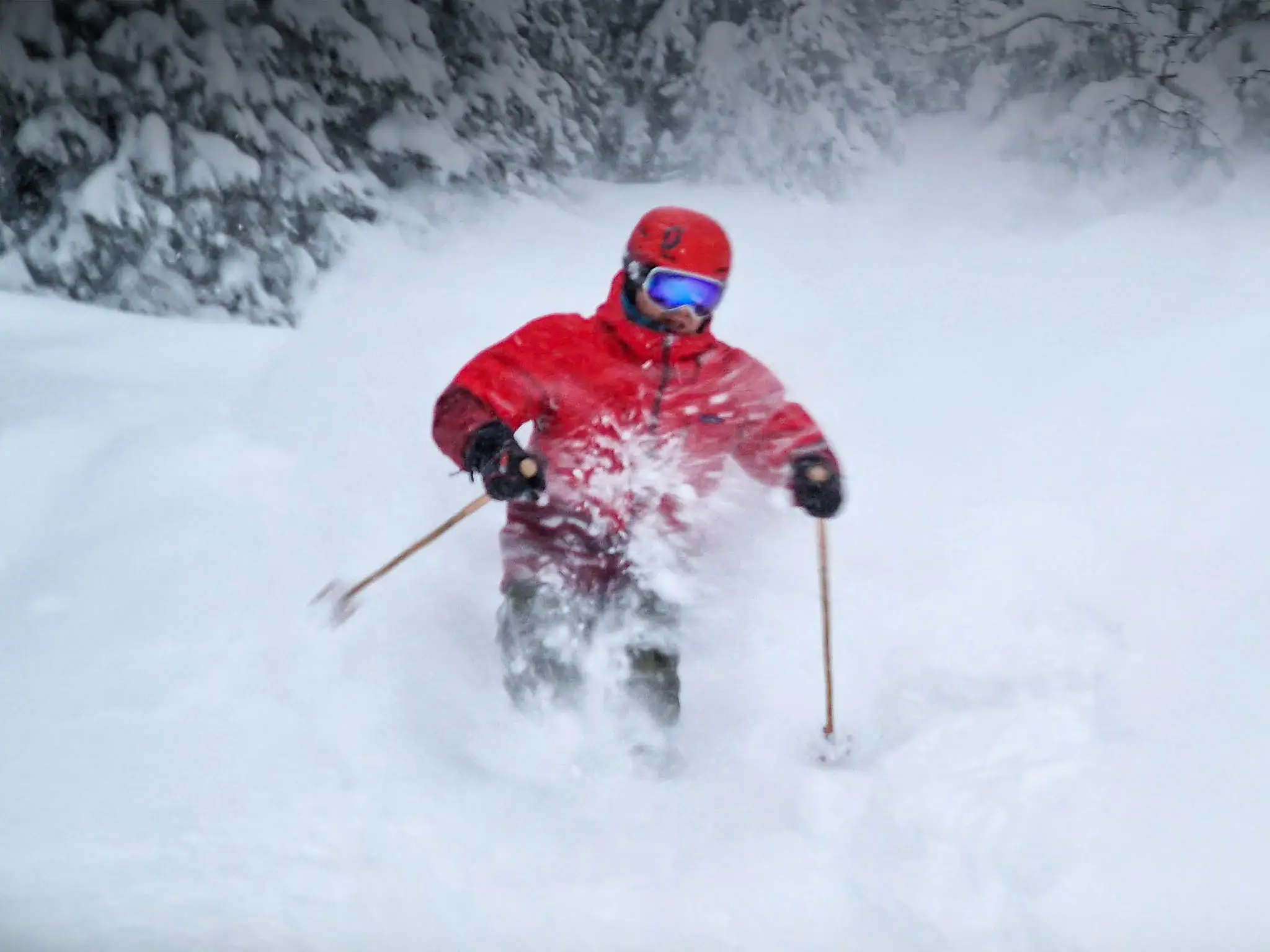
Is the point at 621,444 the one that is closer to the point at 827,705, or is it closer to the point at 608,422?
the point at 608,422

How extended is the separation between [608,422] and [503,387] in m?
0.30

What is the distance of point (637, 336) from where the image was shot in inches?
98.8

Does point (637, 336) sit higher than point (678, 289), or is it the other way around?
point (678, 289)

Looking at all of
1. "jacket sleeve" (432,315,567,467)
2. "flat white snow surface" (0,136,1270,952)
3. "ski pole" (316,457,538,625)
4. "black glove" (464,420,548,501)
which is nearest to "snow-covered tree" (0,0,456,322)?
"flat white snow surface" (0,136,1270,952)

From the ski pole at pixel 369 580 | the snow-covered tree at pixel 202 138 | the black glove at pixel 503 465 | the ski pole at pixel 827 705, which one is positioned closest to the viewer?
the black glove at pixel 503 465

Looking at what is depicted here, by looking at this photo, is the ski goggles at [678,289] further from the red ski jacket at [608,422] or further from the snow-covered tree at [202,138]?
the snow-covered tree at [202,138]

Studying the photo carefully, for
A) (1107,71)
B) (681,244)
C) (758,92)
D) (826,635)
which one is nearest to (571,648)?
(826,635)

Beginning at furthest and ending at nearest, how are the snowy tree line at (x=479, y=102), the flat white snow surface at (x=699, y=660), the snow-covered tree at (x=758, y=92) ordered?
the snow-covered tree at (x=758, y=92) → the snowy tree line at (x=479, y=102) → the flat white snow surface at (x=699, y=660)

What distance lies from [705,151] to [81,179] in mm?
3887

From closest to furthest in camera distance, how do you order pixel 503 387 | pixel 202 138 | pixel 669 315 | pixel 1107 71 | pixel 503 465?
1. pixel 503 465
2. pixel 669 315
3. pixel 503 387
4. pixel 202 138
5. pixel 1107 71

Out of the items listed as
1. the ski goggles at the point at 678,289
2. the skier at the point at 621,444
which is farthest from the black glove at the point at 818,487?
the ski goggles at the point at 678,289

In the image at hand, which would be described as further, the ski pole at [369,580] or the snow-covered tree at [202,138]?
the snow-covered tree at [202,138]

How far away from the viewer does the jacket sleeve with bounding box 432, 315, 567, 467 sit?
2.53m

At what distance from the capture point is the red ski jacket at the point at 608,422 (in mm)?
2557
